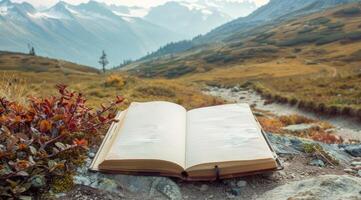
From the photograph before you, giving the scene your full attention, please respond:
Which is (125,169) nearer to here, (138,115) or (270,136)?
(138,115)

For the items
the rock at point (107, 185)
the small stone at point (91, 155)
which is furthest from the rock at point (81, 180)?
the small stone at point (91, 155)

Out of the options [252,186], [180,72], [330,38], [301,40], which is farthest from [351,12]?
[252,186]

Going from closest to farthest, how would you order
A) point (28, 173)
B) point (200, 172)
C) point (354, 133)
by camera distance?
1. point (28, 173)
2. point (200, 172)
3. point (354, 133)

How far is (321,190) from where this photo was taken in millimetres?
4930

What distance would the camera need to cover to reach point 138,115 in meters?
7.25

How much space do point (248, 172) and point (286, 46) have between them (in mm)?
161080

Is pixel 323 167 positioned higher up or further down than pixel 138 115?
further down

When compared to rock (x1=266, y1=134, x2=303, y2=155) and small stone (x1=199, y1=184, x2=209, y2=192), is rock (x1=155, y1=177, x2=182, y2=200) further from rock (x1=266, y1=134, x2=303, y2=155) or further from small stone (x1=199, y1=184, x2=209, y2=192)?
rock (x1=266, y1=134, x2=303, y2=155)

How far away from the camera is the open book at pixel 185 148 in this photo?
5.55 metres

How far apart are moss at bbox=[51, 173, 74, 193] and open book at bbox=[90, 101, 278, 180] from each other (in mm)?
407

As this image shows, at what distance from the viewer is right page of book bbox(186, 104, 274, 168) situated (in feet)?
18.4

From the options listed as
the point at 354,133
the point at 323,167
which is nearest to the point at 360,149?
the point at 323,167

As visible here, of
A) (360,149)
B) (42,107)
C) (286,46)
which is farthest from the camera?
(286,46)

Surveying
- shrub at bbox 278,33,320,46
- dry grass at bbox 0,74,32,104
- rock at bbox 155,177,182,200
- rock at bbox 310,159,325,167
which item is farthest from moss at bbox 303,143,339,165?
shrub at bbox 278,33,320,46
